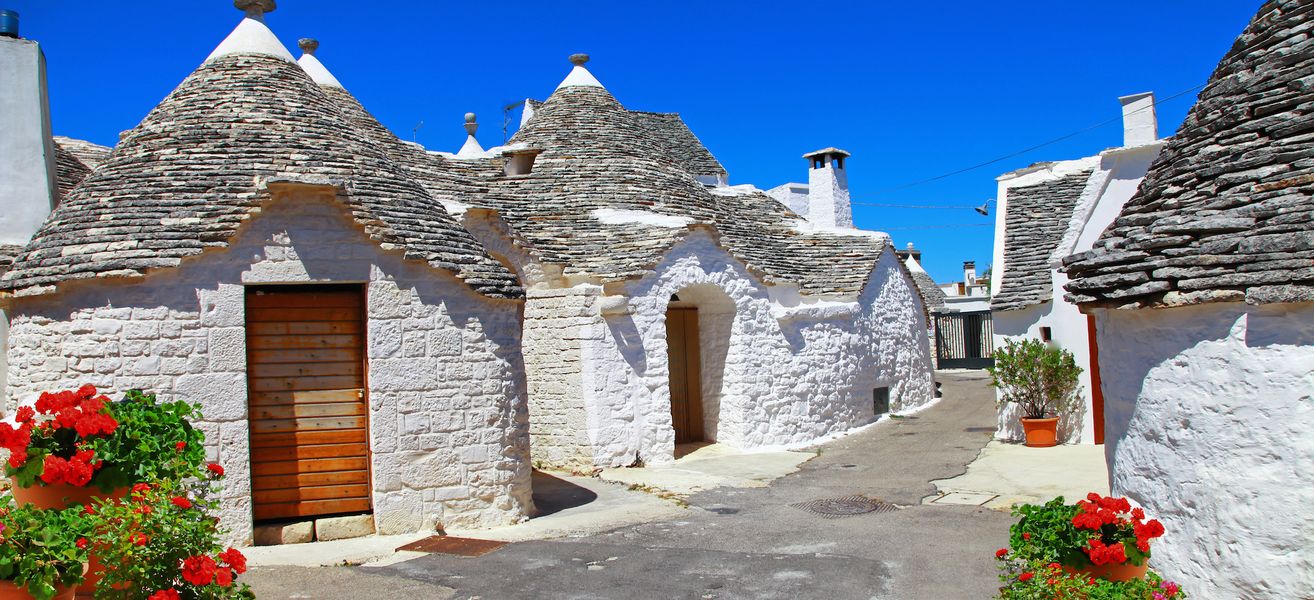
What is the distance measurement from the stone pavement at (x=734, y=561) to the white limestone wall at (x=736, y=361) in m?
2.25

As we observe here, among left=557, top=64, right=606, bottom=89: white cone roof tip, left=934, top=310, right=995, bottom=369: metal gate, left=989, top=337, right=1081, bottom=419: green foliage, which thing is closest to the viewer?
left=989, top=337, right=1081, bottom=419: green foliage

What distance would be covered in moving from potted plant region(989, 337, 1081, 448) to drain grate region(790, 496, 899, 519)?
4030 mm

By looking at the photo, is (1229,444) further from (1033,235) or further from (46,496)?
(1033,235)

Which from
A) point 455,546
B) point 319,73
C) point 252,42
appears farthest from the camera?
point 319,73

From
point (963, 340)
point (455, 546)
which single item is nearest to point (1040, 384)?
point (455, 546)

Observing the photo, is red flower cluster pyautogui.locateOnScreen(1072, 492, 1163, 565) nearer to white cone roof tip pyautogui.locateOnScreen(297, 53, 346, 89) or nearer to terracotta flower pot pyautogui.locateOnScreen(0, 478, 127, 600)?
terracotta flower pot pyautogui.locateOnScreen(0, 478, 127, 600)

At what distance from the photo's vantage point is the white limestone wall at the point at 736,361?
41.5 ft

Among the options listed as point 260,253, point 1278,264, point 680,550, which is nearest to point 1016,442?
point 680,550

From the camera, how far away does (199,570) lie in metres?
4.55

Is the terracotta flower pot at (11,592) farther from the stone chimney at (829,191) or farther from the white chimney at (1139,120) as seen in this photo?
the stone chimney at (829,191)

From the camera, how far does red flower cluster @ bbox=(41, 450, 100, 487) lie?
516 centimetres

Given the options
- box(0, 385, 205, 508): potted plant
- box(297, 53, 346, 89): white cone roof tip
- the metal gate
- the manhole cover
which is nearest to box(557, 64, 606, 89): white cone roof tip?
box(297, 53, 346, 89): white cone roof tip

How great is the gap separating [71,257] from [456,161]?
8.31 meters

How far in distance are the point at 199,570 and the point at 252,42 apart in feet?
23.2
